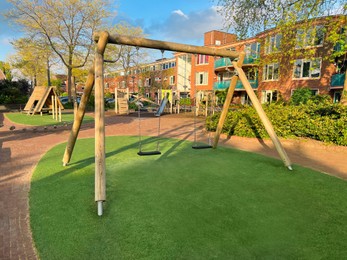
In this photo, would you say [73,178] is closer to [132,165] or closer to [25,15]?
[132,165]

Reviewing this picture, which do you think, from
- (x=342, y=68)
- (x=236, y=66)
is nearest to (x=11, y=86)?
(x=236, y=66)

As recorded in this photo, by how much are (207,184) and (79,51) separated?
27301 millimetres

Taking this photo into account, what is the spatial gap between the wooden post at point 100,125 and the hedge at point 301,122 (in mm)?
7763

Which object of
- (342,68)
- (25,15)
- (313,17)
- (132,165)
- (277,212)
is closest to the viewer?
(277,212)

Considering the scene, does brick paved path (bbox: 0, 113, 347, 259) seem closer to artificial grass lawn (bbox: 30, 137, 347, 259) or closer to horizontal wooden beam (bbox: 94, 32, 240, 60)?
artificial grass lawn (bbox: 30, 137, 347, 259)

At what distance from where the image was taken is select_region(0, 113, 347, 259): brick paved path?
3160mm

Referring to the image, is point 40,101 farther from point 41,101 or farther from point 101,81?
point 101,81

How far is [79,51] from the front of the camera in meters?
27.3

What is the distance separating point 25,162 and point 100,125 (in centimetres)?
403

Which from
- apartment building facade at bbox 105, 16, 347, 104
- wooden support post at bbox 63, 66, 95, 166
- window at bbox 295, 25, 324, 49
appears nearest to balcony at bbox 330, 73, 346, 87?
apartment building facade at bbox 105, 16, 347, 104

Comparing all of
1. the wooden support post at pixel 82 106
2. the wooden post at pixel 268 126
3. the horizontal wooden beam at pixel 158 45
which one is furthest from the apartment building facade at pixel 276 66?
the wooden support post at pixel 82 106

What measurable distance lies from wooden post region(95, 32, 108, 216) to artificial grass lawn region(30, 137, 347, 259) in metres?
0.46

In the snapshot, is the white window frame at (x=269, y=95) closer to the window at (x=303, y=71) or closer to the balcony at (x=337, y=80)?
the window at (x=303, y=71)

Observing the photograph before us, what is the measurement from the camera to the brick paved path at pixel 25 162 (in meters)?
3.16
